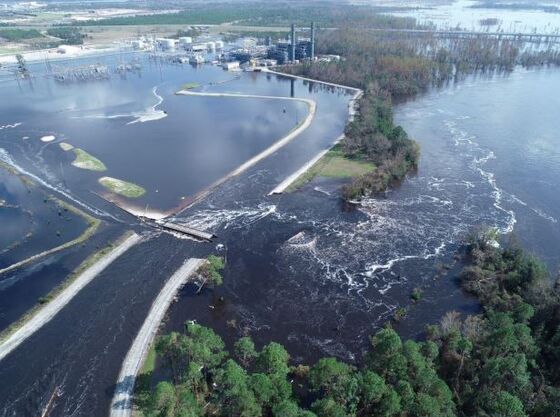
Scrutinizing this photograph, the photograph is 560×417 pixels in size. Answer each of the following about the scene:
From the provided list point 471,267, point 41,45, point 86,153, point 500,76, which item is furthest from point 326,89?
point 41,45

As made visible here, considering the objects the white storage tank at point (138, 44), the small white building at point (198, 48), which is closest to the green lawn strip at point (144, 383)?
the small white building at point (198, 48)

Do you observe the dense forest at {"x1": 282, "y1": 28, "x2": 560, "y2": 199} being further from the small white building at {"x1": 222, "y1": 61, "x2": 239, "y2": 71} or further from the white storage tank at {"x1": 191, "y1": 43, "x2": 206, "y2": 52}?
the white storage tank at {"x1": 191, "y1": 43, "x2": 206, "y2": 52}

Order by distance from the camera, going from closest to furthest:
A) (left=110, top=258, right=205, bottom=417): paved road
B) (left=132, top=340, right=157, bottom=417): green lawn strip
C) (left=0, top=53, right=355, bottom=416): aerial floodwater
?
(left=132, top=340, right=157, bottom=417): green lawn strip
(left=110, top=258, right=205, bottom=417): paved road
(left=0, top=53, right=355, bottom=416): aerial floodwater

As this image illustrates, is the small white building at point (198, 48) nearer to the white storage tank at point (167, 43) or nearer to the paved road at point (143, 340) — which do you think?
the white storage tank at point (167, 43)

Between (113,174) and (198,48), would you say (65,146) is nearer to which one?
(113,174)

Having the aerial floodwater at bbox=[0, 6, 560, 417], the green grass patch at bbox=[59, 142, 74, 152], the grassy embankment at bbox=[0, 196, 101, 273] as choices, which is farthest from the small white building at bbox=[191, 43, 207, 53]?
the grassy embankment at bbox=[0, 196, 101, 273]

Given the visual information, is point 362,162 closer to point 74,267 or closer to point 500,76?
point 74,267
